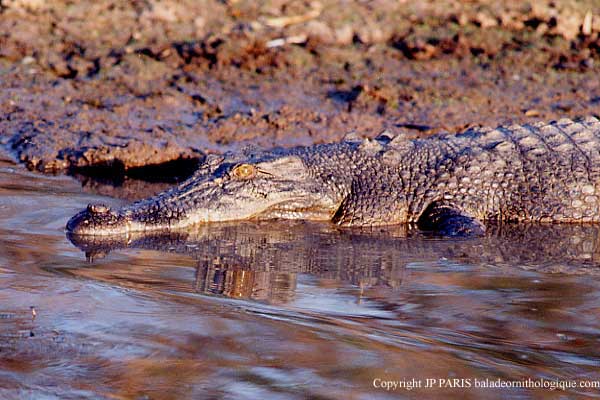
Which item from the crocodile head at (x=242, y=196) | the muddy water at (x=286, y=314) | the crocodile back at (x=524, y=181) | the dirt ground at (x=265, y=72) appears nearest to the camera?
the muddy water at (x=286, y=314)

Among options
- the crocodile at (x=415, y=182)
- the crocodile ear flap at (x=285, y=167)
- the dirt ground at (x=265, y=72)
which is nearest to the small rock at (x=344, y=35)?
the dirt ground at (x=265, y=72)

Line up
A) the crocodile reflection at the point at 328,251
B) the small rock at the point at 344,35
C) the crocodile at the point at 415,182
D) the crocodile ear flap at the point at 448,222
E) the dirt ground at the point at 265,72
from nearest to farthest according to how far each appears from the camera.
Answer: the crocodile reflection at the point at 328,251
the crocodile ear flap at the point at 448,222
the crocodile at the point at 415,182
the dirt ground at the point at 265,72
the small rock at the point at 344,35

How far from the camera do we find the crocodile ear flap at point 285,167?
675 cm

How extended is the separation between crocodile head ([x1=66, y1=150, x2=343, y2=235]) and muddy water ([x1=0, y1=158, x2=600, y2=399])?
0.54 feet

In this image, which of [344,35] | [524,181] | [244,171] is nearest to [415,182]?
[524,181]

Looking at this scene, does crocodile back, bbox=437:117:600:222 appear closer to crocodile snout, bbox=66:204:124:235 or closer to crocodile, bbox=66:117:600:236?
crocodile, bbox=66:117:600:236

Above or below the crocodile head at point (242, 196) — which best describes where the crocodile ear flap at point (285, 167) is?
above

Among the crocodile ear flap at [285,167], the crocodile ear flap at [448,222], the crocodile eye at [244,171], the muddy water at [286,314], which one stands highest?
the crocodile ear flap at [285,167]

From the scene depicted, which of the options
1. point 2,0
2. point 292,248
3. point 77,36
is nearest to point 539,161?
point 292,248

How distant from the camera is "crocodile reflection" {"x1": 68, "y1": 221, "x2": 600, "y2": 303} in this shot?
5.09 m

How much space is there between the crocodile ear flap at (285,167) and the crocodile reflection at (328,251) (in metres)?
0.35

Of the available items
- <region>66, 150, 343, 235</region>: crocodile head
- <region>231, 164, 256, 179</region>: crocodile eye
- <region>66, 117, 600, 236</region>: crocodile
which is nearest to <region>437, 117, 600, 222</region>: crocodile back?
<region>66, 117, 600, 236</region>: crocodile

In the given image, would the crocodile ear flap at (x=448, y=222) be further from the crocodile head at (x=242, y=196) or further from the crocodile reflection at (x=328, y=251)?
the crocodile head at (x=242, y=196)

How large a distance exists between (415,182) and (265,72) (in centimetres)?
382
